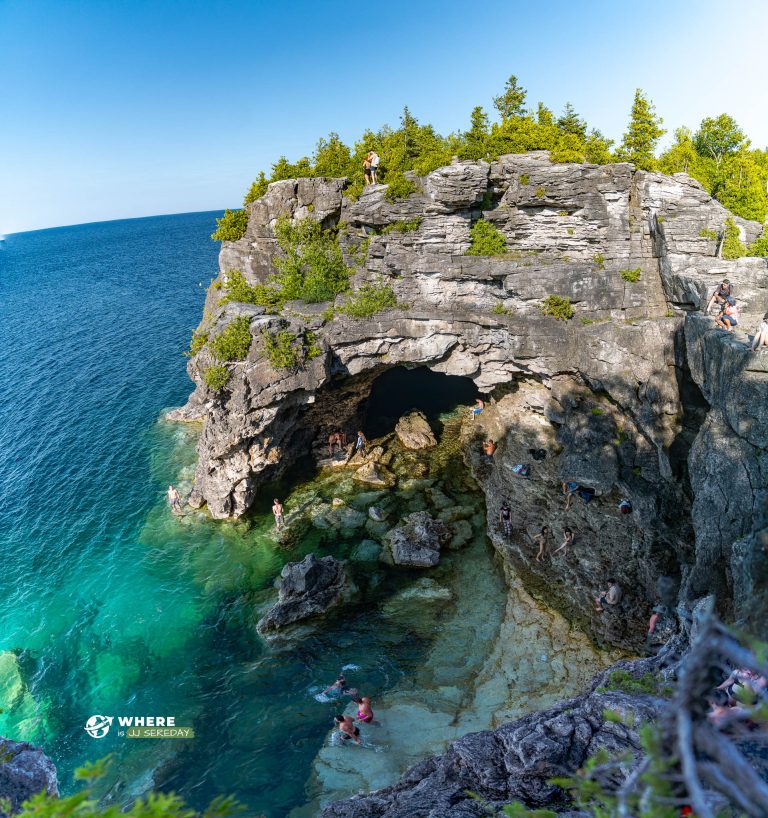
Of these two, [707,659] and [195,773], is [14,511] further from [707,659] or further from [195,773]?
[707,659]

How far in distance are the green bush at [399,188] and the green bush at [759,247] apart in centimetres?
1465

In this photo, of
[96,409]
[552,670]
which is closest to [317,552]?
[552,670]

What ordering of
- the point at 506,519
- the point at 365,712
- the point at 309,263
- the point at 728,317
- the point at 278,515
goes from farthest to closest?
the point at 309,263
the point at 278,515
the point at 506,519
the point at 365,712
the point at 728,317

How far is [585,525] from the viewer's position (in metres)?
19.9

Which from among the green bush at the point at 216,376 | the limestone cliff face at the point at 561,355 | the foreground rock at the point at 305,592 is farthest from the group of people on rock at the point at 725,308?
the green bush at the point at 216,376

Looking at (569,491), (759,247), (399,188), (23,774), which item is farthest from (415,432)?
(23,774)

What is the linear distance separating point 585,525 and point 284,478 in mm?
17273

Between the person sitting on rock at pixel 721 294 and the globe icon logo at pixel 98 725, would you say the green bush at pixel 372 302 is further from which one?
the globe icon logo at pixel 98 725

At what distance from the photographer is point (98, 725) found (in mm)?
16438

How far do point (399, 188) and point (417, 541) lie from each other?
689 inches

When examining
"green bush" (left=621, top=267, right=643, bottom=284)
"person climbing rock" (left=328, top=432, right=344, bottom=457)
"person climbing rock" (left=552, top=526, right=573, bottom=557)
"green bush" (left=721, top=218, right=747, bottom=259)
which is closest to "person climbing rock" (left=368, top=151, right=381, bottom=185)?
"green bush" (left=621, top=267, right=643, bottom=284)

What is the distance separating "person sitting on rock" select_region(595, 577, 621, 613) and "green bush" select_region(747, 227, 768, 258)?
46.1 ft

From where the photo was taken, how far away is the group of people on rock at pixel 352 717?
1445cm

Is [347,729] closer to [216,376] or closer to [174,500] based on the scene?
[216,376]
